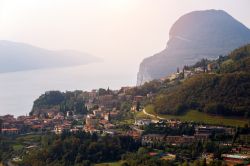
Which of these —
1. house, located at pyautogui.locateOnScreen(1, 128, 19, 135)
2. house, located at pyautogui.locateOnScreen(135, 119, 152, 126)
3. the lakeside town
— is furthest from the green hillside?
house, located at pyautogui.locateOnScreen(1, 128, 19, 135)

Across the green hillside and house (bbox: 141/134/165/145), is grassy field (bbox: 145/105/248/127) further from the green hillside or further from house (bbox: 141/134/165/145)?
house (bbox: 141/134/165/145)

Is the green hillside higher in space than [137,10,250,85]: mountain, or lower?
lower

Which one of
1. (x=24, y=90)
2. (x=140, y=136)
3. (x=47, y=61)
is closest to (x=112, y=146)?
(x=140, y=136)

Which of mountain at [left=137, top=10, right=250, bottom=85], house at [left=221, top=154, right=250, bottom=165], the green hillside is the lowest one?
house at [left=221, top=154, right=250, bottom=165]

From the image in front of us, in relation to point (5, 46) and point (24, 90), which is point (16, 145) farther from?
point (5, 46)

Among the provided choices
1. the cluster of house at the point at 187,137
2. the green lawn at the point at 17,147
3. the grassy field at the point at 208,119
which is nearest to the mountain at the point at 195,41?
the grassy field at the point at 208,119

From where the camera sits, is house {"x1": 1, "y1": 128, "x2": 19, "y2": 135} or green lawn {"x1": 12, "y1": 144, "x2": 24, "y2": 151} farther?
house {"x1": 1, "y1": 128, "x2": 19, "y2": 135}

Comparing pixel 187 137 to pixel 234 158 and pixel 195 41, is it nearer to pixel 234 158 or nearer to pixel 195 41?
pixel 234 158

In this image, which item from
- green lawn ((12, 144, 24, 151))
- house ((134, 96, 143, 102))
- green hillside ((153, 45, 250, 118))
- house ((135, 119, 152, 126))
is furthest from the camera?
house ((134, 96, 143, 102))
